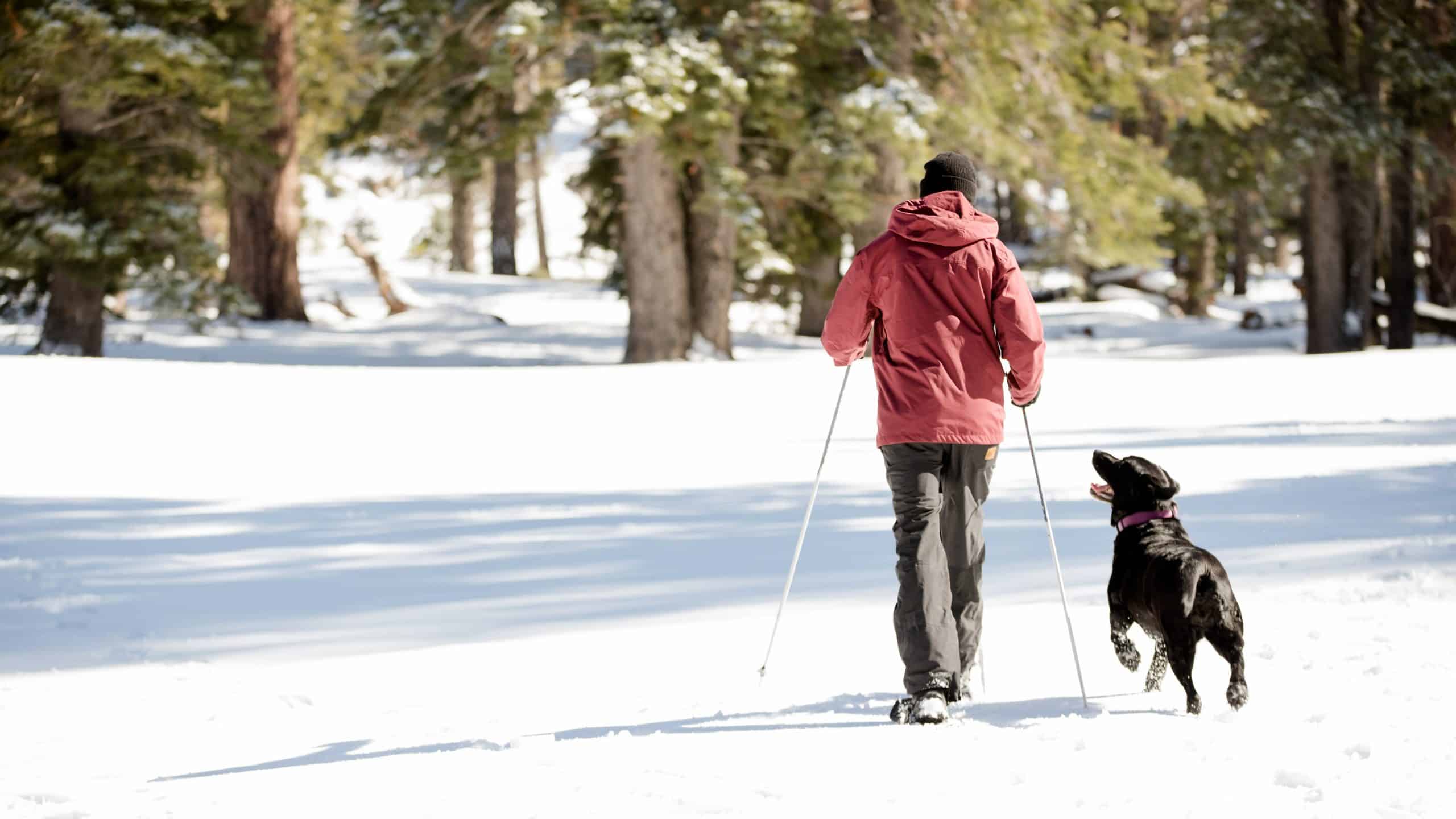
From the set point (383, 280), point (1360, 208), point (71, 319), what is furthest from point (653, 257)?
point (383, 280)

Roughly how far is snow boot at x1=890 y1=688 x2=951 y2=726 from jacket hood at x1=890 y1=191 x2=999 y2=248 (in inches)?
55.9

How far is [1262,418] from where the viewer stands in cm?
1413

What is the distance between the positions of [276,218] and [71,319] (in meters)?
7.81

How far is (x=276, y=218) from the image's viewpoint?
25766 millimetres

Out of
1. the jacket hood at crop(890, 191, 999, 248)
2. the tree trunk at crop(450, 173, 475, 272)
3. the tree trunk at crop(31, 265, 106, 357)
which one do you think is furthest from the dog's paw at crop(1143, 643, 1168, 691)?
the tree trunk at crop(450, 173, 475, 272)

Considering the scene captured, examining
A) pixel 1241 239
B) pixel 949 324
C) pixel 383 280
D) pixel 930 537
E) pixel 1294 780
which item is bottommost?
pixel 1294 780

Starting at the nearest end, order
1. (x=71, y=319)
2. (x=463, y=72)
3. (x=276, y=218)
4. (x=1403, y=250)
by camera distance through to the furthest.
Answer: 1. (x=71, y=319)
2. (x=463, y=72)
3. (x=1403, y=250)
4. (x=276, y=218)

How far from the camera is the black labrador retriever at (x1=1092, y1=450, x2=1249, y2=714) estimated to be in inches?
181

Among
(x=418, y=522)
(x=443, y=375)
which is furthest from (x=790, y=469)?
(x=443, y=375)

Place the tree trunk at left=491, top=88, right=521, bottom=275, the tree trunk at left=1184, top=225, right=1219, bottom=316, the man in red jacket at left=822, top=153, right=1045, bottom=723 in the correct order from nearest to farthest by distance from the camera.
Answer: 1. the man in red jacket at left=822, top=153, right=1045, bottom=723
2. the tree trunk at left=1184, top=225, right=1219, bottom=316
3. the tree trunk at left=491, top=88, right=521, bottom=275

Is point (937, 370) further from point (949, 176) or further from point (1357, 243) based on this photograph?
point (1357, 243)

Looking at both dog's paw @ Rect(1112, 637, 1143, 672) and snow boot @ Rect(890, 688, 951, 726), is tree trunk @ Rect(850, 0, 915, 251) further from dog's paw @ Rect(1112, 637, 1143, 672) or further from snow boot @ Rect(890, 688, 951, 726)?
snow boot @ Rect(890, 688, 951, 726)

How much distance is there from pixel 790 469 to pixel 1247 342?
1943 centimetres

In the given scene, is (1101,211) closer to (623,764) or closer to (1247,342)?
(1247,342)
